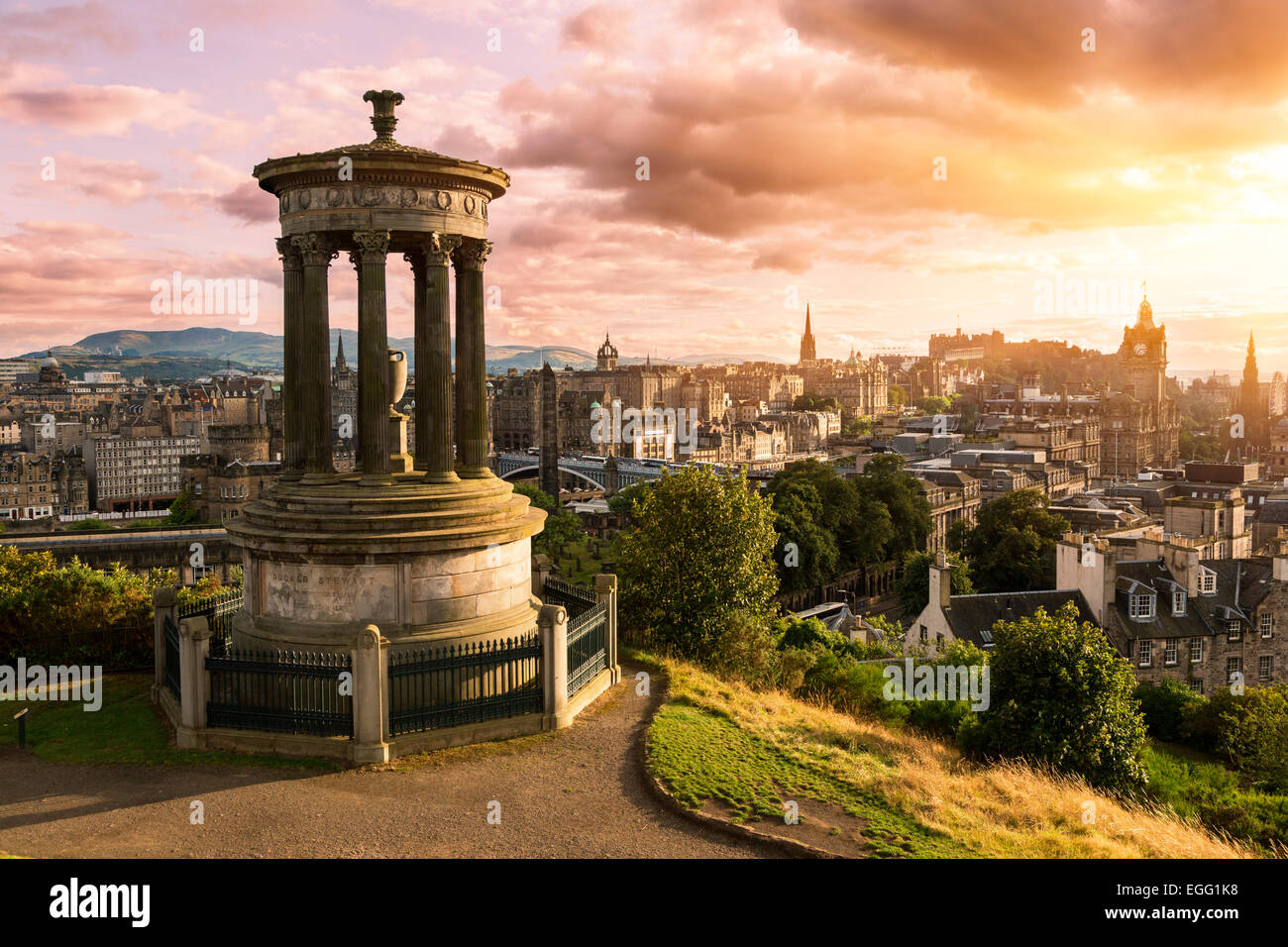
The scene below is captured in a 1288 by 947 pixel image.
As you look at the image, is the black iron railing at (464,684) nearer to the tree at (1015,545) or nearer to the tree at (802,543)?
the tree at (802,543)

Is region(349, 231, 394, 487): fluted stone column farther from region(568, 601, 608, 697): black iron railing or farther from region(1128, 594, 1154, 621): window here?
region(1128, 594, 1154, 621): window

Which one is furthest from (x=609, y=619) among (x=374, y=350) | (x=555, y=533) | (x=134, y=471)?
(x=134, y=471)

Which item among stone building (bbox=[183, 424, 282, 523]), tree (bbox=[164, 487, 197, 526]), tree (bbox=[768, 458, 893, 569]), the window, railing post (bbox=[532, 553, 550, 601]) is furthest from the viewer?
tree (bbox=[164, 487, 197, 526])

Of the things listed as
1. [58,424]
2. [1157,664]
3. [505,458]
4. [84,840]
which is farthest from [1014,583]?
[58,424]

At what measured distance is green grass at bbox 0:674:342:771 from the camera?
52.0ft

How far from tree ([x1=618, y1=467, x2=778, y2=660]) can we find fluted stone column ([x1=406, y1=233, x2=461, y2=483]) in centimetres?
1043

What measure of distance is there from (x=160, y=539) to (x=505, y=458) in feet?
407

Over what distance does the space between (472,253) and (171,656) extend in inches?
393

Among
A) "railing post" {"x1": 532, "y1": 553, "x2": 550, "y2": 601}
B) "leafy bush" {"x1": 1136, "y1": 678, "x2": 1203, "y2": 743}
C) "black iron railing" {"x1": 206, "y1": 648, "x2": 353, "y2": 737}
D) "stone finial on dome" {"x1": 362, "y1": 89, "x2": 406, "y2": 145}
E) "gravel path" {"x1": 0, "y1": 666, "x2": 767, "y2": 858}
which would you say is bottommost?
"leafy bush" {"x1": 1136, "y1": 678, "x2": 1203, "y2": 743}

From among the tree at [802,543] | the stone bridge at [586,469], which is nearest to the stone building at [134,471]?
the stone bridge at [586,469]

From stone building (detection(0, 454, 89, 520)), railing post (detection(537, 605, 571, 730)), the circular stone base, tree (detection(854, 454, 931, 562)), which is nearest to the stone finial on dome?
the circular stone base

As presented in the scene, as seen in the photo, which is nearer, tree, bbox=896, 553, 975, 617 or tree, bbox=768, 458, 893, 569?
tree, bbox=896, 553, 975, 617

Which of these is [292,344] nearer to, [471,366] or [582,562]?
[471,366]
